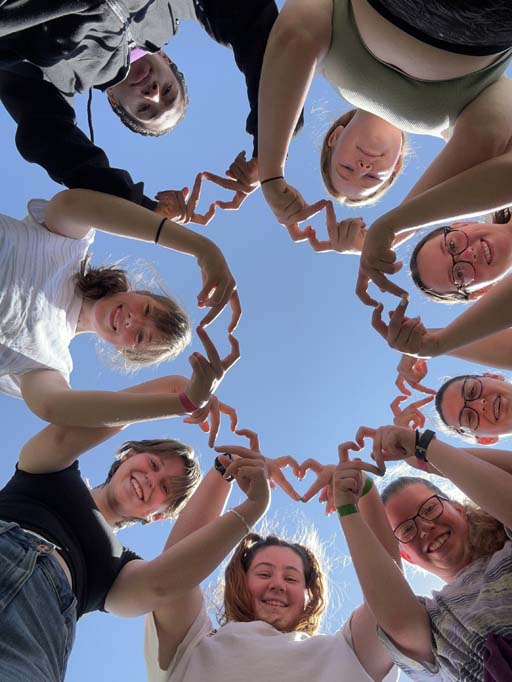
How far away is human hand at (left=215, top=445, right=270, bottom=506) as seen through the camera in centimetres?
236

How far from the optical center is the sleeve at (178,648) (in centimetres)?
220

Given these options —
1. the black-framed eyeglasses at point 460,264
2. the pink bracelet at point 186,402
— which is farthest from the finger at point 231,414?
the black-framed eyeglasses at point 460,264

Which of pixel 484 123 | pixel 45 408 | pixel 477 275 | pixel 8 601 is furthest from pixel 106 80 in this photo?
pixel 8 601

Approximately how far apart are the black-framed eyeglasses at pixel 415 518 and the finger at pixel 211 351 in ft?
3.59

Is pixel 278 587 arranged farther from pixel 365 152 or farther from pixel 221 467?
pixel 365 152

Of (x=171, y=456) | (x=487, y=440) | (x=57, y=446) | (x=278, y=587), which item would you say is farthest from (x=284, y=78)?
(x=487, y=440)

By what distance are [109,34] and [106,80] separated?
355mm

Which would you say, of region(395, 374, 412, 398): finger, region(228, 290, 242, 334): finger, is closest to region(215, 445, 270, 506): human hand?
region(228, 290, 242, 334): finger

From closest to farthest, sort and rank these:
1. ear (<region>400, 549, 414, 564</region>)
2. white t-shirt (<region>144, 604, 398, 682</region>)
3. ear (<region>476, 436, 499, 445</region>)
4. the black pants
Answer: the black pants, white t-shirt (<region>144, 604, 398, 682</region>), ear (<region>400, 549, 414, 564</region>), ear (<region>476, 436, 499, 445</region>)

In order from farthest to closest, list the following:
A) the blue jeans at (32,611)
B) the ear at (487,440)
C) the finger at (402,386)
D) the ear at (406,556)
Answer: the ear at (487,440)
the finger at (402,386)
the ear at (406,556)
the blue jeans at (32,611)

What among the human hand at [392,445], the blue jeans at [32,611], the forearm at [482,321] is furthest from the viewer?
the human hand at [392,445]

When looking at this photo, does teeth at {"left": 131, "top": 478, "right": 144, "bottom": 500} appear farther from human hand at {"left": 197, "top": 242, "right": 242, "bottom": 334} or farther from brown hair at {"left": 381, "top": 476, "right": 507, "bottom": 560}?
brown hair at {"left": 381, "top": 476, "right": 507, "bottom": 560}

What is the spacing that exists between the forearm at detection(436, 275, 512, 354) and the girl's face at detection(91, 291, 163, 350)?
1.34 m

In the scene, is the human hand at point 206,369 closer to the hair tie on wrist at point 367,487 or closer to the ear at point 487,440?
the hair tie on wrist at point 367,487
